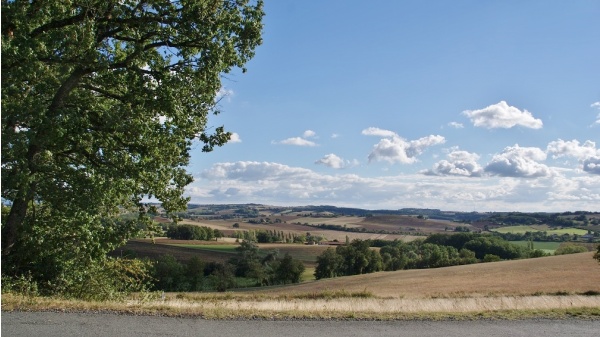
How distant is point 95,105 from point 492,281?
51054mm

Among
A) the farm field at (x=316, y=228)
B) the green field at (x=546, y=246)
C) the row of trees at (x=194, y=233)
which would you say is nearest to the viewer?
the row of trees at (x=194, y=233)

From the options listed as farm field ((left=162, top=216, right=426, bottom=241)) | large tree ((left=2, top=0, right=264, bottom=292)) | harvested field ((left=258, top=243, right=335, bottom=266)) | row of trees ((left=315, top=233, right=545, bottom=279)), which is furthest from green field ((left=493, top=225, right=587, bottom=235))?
large tree ((left=2, top=0, right=264, bottom=292))

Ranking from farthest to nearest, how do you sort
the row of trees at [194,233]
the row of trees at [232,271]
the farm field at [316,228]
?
the farm field at [316,228], the row of trees at [194,233], the row of trees at [232,271]

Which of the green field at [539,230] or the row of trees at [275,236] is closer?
the row of trees at [275,236]

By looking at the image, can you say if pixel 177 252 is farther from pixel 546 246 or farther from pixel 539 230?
pixel 539 230

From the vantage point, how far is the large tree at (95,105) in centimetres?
1340

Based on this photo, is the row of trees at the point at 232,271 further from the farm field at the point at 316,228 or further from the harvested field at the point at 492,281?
the farm field at the point at 316,228

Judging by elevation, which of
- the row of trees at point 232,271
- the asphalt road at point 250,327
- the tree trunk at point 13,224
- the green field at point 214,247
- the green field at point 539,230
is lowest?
the row of trees at point 232,271

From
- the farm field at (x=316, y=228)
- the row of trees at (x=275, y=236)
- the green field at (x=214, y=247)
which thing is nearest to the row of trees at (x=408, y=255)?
the farm field at (x=316, y=228)

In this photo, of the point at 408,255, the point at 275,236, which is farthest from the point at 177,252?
the point at 408,255

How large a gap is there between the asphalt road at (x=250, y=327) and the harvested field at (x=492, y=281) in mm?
31215

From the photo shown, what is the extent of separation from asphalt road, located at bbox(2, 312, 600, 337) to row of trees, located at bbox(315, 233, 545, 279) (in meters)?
77.5

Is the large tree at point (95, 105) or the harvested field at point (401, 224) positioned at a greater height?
the large tree at point (95, 105)

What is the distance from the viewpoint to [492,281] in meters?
55.2
